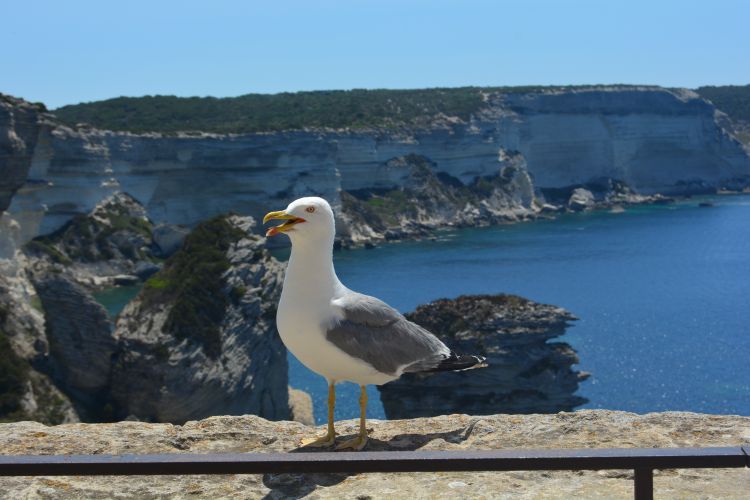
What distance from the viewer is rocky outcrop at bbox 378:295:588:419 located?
23.3 m

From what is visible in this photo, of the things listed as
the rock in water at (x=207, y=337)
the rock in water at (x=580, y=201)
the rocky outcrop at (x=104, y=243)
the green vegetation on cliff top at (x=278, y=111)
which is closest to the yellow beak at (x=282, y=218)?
the rock in water at (x=207, y=337)

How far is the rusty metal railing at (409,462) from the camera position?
2.49 metres

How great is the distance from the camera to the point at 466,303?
25125mm

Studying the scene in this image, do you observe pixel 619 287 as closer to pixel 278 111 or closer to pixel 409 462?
pixel 409 462

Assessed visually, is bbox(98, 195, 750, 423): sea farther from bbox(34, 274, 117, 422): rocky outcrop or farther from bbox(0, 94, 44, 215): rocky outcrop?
bbox(0, 94, 44, 215): rocky outcrop

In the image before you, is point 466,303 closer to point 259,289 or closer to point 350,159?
point 259,289

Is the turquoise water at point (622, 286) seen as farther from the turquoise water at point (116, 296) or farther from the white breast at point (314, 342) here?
the white breast at point (314, 342)

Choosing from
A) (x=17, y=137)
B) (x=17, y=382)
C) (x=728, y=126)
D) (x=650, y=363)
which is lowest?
(x=650, y=363)

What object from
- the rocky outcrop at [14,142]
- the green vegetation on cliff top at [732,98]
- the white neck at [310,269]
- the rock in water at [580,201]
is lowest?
the white neck at [310,269]

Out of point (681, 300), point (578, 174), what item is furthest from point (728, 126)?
point (681, 300)

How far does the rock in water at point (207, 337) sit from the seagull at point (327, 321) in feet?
61.0

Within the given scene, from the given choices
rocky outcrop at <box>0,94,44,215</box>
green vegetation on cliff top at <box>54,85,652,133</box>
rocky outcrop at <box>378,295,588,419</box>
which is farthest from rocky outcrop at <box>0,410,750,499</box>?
green vegetation on cliff top at <box>54,85,652,133</box>

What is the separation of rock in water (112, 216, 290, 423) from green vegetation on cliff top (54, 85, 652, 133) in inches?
2038

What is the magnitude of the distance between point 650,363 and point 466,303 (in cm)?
1265
